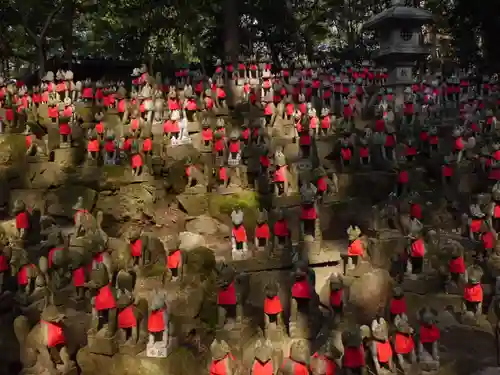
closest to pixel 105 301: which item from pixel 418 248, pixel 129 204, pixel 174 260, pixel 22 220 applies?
pixel 174 260

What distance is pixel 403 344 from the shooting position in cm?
667

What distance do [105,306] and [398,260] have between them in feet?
18.2

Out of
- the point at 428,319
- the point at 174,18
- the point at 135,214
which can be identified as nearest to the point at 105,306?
the point at 428,319

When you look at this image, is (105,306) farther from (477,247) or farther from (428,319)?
(477,247)

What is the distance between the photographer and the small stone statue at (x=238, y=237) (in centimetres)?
967

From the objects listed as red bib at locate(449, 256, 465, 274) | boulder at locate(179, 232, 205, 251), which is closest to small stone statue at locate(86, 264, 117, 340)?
boulder at locate(179, 232, 205, 251)

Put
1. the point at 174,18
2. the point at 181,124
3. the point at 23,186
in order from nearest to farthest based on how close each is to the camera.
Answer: the point at 23,186 → the point at 181,124 → the point at 174,18

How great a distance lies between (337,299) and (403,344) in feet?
4.61

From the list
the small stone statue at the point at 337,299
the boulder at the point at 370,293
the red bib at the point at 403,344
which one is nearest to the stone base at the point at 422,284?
the boulder at the point at 370,293

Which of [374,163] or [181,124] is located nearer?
[374,163]

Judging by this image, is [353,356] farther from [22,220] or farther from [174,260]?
[22,220]

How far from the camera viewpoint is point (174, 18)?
23.0 metres

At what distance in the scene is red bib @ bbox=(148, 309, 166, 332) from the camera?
6770mm

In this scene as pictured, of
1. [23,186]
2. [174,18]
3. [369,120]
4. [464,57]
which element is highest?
[174,18]
